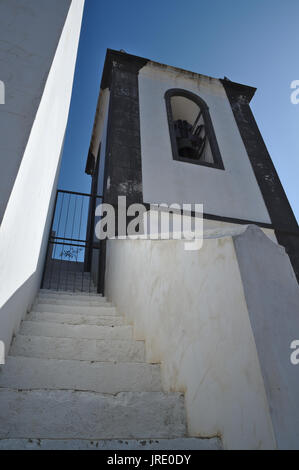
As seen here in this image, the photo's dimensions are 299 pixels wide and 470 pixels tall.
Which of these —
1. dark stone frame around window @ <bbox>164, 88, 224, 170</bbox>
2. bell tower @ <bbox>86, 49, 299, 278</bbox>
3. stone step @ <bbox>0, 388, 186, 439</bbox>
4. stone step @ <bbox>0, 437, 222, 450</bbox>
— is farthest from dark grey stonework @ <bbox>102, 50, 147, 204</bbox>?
stone step @ <bbox>0, 437, 222, 450</bbox>

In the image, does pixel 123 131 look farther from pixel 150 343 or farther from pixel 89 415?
pixel 89 415

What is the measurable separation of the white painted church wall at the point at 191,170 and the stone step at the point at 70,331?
2.92 metres

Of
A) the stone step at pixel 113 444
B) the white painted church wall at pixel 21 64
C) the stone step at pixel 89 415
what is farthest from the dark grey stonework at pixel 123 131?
the stone step at pixel 113 444

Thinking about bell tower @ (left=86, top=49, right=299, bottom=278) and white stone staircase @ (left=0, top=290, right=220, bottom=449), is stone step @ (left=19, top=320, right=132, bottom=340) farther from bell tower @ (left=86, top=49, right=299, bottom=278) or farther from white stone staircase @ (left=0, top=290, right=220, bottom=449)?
bell tower @ (left=86, top=49, right=299, bottom=278)

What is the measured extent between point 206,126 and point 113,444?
6.45 metres

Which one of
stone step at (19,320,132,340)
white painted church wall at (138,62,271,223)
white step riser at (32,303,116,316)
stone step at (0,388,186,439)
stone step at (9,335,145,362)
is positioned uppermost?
white painted church wall at (138,62,271,223)

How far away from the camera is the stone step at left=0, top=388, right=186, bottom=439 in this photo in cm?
103

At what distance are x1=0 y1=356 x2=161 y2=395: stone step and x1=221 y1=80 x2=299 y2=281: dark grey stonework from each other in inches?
154

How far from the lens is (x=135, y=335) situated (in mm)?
2057

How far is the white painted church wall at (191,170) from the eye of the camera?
16.2ft

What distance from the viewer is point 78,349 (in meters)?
1.74

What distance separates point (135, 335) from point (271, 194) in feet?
15.1

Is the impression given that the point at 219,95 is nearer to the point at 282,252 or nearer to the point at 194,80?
the point at 194,80

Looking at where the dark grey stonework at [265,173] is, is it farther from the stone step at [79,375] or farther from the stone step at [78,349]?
the stone step at [79,375]
